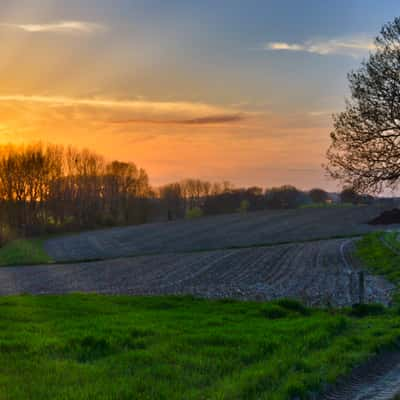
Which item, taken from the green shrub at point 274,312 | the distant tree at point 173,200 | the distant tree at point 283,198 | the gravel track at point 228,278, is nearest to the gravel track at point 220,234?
the gravel track at point 228,278

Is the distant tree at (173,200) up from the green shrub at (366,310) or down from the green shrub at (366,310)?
up

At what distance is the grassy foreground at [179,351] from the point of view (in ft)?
30.0

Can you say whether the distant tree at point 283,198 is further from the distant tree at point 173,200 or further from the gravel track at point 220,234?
the gravel track at point 220,234

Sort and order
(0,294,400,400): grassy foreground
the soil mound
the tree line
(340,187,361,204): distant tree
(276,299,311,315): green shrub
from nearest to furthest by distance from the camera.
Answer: (0,294,400,400): grassy foreground
(276,299,311,315): green shrub
(340,187,361,204): distant tree
the soil mound
the tree line

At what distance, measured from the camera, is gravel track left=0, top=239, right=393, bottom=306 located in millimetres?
23906

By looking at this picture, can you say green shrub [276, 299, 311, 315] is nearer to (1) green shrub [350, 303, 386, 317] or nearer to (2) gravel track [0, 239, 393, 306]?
(1) green shrub [350, 303, 386, 317]

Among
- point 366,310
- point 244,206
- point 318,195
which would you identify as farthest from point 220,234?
point 318,195

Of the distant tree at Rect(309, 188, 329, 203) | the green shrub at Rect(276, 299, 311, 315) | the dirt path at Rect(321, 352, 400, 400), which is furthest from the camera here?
the distant tree at Rect(309, 188, 329, 203)

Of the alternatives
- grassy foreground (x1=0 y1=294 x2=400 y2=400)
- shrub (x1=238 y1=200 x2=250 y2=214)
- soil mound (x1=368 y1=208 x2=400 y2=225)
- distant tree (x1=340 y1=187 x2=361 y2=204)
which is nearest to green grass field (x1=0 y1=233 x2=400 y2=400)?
grassy foreground (x1=0 y1=294 x2=400 y2=400)

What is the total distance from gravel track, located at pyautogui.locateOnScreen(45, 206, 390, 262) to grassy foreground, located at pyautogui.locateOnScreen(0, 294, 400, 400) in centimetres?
4367

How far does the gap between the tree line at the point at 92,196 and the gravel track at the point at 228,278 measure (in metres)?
59.6

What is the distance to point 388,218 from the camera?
7906 cm

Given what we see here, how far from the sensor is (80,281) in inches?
1350

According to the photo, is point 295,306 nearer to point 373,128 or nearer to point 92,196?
point 373,128
